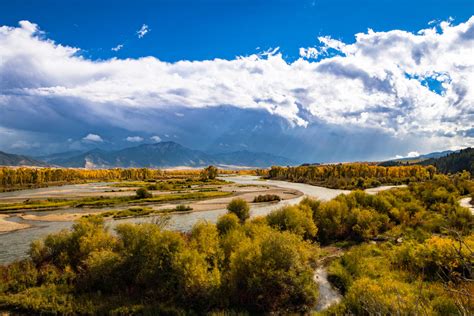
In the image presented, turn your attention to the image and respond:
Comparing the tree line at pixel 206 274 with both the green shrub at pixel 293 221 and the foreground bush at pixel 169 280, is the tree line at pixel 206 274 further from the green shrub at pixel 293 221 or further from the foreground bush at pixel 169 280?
the green shrub at pixel 293 221

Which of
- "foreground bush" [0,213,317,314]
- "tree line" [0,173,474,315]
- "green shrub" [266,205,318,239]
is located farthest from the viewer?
"green shrub" [266,205,318,239]

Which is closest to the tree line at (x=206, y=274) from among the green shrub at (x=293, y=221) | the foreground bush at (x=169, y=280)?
the foreground bush at (x=169, y=280)

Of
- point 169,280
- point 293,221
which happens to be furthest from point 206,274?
point 293,221

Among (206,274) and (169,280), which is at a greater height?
(206,274)

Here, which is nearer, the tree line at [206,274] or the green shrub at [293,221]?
the tree line at [206,274]

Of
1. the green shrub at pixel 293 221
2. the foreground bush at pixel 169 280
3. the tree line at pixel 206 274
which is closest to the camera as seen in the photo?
the tree line at pixel 206 274

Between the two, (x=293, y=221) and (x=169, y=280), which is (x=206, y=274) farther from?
(x=293, y=221)

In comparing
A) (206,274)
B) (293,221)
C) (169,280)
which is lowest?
(169,280)

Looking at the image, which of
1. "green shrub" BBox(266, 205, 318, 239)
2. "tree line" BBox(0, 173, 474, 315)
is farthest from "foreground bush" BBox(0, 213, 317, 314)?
"green shrub" BBox(266, 205, 318, 239)

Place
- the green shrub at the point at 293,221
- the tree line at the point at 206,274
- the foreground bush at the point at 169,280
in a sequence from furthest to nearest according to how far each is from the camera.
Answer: the green shrub at the point at 293,221, the foreground bush at the point at 169,280, the tree line at the point at 206,274

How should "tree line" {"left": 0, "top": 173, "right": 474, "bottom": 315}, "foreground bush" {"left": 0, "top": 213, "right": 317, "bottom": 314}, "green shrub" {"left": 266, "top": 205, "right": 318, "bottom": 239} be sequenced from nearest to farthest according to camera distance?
"tree line" {"left": 0, "top": 173, "right": 474, "bottom": 315}, "foreground bush" {"left": 0, "top": 213, "right": 317, "bottom": 314}, "green shrub" {"left": 266, "top": 205, "right": 318, "bottom": 239}

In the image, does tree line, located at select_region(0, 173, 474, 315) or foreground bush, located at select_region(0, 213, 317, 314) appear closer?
tree line, located at select_region(0, 173, 474, 315)

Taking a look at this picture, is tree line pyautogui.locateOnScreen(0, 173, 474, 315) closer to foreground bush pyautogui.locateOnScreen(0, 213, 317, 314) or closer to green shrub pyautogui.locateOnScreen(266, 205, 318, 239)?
foreground bush pyautogui.locateOnScreen(0, 213, 317, 314)

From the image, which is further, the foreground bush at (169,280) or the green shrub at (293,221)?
the green shrub at (293,221)
